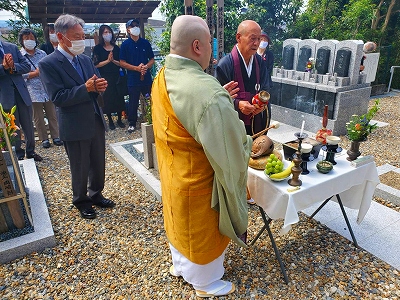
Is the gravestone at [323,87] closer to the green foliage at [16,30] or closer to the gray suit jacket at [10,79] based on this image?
the gray suit jacket at [10,79]

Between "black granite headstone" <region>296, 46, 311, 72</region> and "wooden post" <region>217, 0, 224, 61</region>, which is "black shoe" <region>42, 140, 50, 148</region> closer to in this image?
"wooden post" <region>217, 0, 224, 61</region>

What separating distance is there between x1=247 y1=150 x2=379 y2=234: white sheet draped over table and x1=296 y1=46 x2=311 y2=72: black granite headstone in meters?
5.23

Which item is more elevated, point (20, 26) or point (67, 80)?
point (20, 26)

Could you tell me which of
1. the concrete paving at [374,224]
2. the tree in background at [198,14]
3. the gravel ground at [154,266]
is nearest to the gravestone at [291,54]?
the tree in background at [198,14]

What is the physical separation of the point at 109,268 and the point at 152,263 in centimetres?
41

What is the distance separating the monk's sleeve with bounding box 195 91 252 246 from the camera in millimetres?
1822

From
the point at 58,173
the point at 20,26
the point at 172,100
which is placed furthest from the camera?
the point at 20,26

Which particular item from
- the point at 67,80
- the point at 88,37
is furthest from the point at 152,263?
the point at 88,37

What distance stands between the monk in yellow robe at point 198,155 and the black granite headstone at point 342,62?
18.0 ft

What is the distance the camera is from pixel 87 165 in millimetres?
3459

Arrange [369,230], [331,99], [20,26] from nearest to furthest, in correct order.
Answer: [369,230]
[331,99]
[20,26]

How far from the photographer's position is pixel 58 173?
501cm

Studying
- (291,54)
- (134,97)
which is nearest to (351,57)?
(291,54)

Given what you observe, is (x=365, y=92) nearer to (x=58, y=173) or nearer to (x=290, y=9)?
(x=58, y=173)
